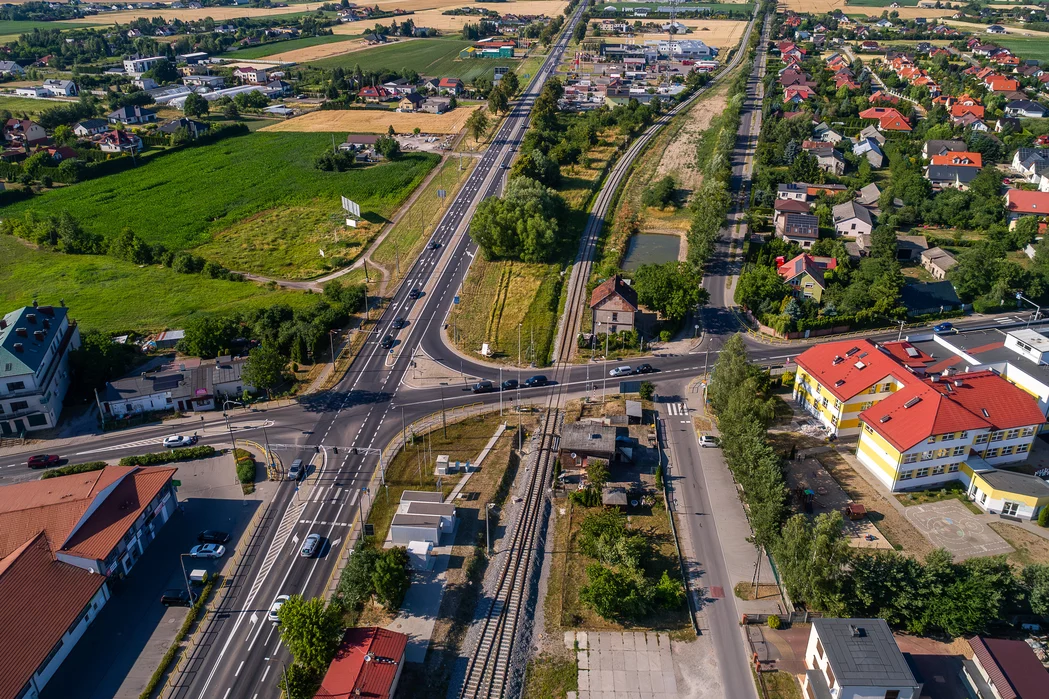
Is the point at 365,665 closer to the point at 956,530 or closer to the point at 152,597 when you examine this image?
the point at 152,597

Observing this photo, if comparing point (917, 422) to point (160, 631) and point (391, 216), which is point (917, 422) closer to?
point (160, 631)

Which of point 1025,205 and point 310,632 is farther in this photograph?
point 1025,205

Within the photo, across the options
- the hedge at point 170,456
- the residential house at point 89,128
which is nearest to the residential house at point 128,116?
the residential house at point 89,128

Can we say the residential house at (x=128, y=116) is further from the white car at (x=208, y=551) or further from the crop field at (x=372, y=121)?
the white car at (x=208, y=551)

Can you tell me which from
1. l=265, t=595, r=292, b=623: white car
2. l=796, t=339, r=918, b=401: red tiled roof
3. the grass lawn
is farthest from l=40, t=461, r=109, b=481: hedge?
l=796, t=339, r=918, b=401: red tiled roof

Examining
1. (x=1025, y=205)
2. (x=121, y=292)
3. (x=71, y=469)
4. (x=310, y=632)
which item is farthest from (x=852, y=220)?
(x=121, y=292)

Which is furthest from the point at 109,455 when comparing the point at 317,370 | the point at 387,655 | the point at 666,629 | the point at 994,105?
the point at 994,105

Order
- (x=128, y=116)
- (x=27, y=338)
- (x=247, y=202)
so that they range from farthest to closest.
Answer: (x=128, y=116) < (x=247, y=202) < (x=27, y=338)
